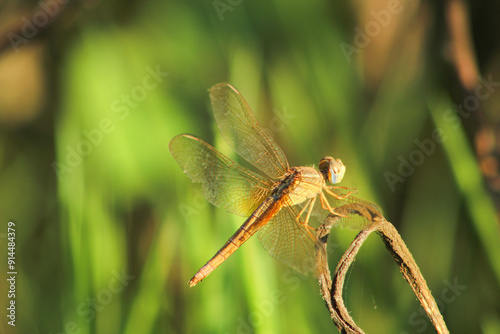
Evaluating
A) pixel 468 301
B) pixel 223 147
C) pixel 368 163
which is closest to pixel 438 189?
pixel 368 163

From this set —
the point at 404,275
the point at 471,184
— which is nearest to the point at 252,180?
the point at 404,275

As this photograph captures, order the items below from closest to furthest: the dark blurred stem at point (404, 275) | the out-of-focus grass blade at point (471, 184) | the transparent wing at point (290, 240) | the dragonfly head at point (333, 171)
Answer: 1. the dark blurred stem at point (404, 275)
2. the transparent wing at point (290, 240)
3. the dragonfly head at point (333, 171)
4. the out-of-focus grass blade at point (471, 184)

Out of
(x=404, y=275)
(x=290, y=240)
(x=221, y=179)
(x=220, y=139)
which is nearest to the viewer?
(x=404, y=275)

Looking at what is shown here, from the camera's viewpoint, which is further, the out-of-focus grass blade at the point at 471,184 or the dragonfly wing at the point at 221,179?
the out-of-focus grass blade at the point at 471,184

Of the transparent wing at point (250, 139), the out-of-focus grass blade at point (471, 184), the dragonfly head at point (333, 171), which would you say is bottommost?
the out-of-focus grass blade at point (471, 184)

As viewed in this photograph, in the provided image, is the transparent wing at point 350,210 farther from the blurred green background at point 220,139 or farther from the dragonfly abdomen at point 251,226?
the blurred green background at point 220,139

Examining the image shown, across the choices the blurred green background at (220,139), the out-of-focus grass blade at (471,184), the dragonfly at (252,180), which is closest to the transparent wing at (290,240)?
the dragonfly at (252,180)

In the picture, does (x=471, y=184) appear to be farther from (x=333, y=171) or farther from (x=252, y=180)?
(x=252, y=180)
